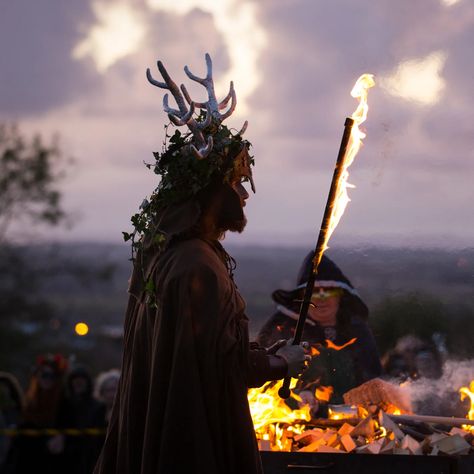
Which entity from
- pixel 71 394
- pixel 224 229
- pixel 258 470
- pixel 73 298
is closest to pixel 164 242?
pixel 224 229

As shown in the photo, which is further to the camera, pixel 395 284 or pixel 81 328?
pixel 81 328

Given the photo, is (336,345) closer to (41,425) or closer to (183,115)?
(183,115)

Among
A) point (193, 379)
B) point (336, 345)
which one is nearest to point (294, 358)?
point (193, 379)

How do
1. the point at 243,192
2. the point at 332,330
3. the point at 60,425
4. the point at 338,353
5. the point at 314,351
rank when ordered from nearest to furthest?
the point at 243,192 → the point at 314,351 → the point at 338,353 → the point at 332,330 → the point at 60,425

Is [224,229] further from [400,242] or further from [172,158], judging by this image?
[400,242]

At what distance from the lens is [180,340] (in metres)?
5.05

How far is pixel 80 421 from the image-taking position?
9.45m

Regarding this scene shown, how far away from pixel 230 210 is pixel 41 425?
15.2 ft

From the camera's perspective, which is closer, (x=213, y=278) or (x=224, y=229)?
(x=213, y=278)

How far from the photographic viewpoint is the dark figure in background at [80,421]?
938 centimetres

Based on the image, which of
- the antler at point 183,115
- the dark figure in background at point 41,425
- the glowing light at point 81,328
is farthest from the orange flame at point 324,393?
the glowing light at point 81,328

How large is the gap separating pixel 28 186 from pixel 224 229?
10.0 metres

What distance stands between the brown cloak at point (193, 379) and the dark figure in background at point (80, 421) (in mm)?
4109

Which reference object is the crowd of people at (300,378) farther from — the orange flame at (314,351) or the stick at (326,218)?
the stick at (326,218)
